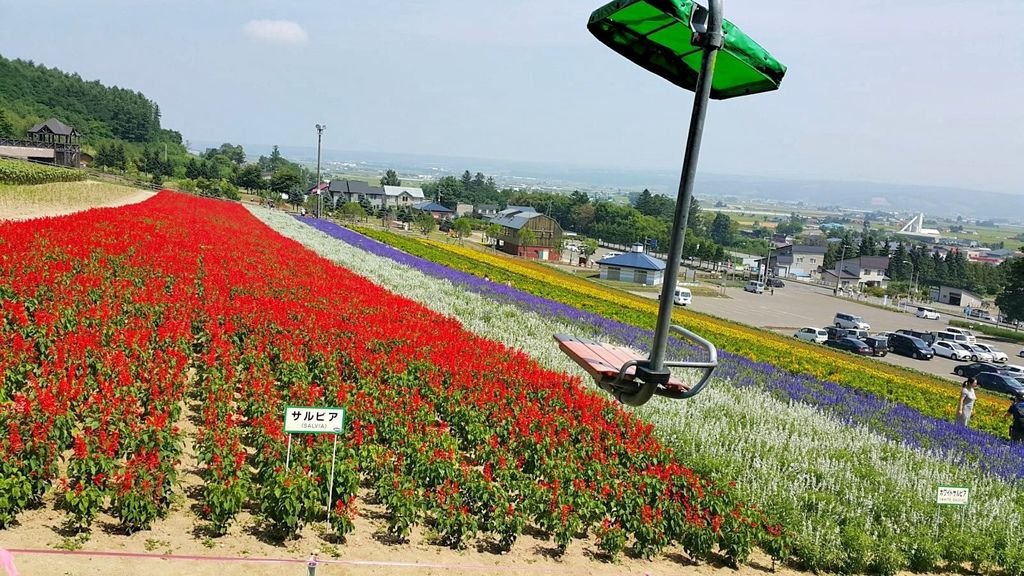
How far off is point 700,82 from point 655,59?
0.65 m

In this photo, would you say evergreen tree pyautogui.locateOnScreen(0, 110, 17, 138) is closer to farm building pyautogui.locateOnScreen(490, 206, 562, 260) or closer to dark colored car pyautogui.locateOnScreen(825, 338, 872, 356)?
farm building pyautogui.locateOnScreen(490, 206, 562, 260)

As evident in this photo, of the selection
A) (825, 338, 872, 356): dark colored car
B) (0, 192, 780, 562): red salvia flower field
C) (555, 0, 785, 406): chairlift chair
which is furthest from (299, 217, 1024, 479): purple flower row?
(825, 338, 872, 356): dark colored car

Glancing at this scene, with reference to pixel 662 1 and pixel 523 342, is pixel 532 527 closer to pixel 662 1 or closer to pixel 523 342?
pixel 662 1

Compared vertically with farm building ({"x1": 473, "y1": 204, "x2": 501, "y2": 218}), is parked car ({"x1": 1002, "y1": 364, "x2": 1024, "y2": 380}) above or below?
above

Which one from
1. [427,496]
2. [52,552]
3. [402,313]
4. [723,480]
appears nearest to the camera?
A: [52,552]

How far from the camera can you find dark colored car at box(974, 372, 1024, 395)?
26031mm

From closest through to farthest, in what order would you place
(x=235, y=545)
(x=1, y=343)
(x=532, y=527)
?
1. (x=235, y=545)
2. (x=532, y=527)
3. (x=1, y=343)

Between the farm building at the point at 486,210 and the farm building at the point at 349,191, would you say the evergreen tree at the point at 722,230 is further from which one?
the farm building at the point at 349,191

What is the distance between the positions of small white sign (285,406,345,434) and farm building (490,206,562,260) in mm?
66120

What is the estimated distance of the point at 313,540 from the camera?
20.7 feet

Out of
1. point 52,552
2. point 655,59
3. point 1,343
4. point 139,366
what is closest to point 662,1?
point 655,59

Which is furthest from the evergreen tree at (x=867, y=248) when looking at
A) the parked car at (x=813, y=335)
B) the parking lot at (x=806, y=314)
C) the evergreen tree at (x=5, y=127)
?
the evergreen tree at (x=5, y=127)

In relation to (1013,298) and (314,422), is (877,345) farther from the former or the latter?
(1013,298)

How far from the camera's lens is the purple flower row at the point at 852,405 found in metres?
11.5
